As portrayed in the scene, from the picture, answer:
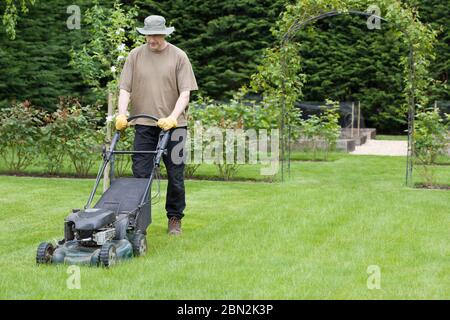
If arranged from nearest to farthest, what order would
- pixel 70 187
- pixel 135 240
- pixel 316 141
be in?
pixel 135 240 < pixel 70 187 < pixel 316 141

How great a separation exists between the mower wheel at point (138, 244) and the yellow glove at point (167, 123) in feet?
2.61

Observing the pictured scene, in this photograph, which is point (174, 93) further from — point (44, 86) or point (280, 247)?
point (44, 86)

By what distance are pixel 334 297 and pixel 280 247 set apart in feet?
4.80

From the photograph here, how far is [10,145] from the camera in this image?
421 inches

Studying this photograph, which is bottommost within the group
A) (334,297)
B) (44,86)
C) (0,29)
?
(334,297)

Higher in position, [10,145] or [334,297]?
[10,145]

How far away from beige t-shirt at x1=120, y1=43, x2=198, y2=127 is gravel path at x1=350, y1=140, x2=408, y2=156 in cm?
899

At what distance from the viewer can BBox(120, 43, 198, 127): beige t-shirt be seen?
6238 millimetres

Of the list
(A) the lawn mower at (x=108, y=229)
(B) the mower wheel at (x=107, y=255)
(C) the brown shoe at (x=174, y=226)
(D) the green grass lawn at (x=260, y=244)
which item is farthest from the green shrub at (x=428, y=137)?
(B) the mower wheel at (x=107, y=255)

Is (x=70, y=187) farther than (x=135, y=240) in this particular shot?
Yes

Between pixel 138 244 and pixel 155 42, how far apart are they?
159 cm

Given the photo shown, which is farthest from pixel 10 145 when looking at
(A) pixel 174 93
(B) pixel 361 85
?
(B) pixel 361 85

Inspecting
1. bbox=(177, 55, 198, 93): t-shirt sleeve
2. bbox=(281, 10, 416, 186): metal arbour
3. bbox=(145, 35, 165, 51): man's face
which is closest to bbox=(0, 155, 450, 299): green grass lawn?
bbox=(281, 10, 416, 186): metal arbour

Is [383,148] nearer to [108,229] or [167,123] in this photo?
[167,123]
